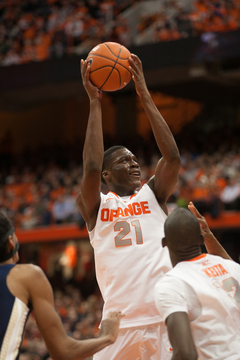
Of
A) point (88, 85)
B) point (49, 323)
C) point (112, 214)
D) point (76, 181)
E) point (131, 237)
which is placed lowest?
point (76, 181)

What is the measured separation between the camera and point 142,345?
3689 mm

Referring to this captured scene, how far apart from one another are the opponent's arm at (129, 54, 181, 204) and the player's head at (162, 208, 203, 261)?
1003mm

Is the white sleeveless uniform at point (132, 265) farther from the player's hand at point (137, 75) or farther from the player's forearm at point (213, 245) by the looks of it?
the player's hand at point (137, 75)

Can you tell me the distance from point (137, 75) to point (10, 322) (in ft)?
7.40

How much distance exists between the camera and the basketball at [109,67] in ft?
13.6

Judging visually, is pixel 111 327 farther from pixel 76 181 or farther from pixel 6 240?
pixel 76 181

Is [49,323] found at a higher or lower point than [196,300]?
lower

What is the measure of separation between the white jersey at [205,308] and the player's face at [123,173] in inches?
58.8

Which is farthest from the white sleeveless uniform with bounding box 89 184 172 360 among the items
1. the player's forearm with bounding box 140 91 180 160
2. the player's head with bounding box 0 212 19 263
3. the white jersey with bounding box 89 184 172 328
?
the player's head with bounding box 0 212 19 263

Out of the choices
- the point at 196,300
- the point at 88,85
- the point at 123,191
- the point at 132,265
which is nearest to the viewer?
the point at 196,300

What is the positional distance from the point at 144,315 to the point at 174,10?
13.9 meters

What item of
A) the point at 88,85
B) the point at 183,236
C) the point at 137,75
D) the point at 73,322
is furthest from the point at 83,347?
the point at 73,322

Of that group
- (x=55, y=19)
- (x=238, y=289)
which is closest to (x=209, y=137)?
(x=55, y=19)

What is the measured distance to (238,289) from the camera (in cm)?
286
